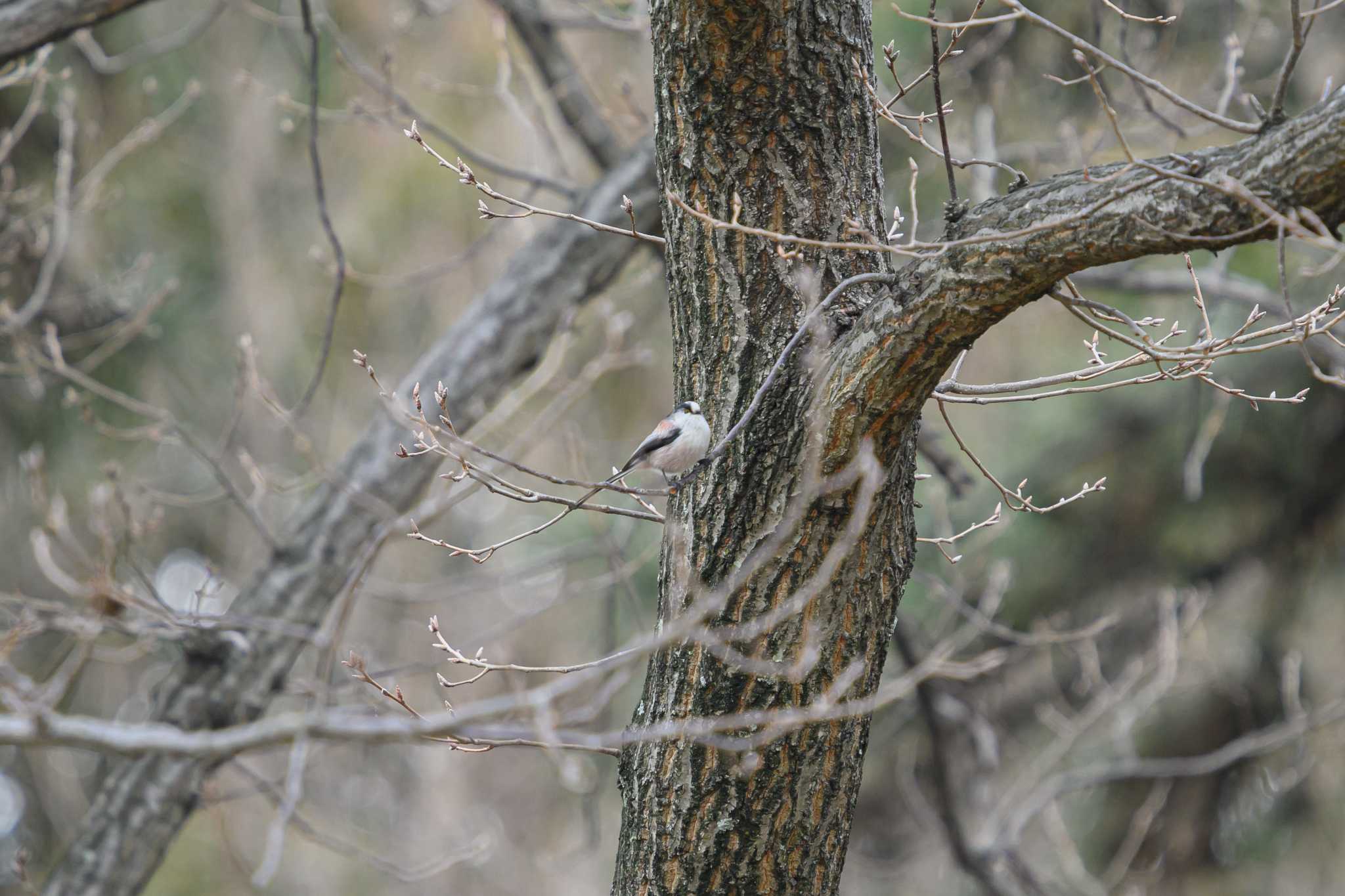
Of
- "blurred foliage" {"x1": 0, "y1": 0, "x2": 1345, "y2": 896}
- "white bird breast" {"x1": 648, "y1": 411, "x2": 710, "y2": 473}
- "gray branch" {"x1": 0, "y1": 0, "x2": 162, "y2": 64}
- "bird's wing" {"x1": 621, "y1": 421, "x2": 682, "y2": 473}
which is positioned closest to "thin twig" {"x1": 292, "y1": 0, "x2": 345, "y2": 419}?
"blurred foliage" {"x1": 0, "y1": 0, "x2": 1345, "y2": 896}

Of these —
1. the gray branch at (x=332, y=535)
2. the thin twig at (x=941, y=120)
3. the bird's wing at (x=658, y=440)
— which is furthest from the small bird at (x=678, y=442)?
the gray branch at (x=332, y=535)

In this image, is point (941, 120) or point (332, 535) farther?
point (332, 535)

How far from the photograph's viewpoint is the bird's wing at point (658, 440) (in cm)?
182

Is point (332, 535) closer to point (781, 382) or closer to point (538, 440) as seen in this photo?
point (538, 440)

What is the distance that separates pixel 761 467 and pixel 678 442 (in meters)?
0.15

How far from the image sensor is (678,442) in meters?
1.78

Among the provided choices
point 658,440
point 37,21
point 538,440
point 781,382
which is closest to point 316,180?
point 37,21

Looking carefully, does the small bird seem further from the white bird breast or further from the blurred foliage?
the blurred foliage

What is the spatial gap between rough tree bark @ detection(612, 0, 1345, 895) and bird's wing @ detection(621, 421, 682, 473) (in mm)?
80

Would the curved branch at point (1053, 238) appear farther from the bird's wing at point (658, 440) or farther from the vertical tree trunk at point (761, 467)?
the bird's wing at point (658, 440)

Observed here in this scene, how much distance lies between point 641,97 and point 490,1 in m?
4.26

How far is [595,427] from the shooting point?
29.8 feet

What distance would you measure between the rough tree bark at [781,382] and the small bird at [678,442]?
43 millimetres

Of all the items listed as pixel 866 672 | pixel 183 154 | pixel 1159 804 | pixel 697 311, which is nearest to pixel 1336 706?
pixel 1159 804
